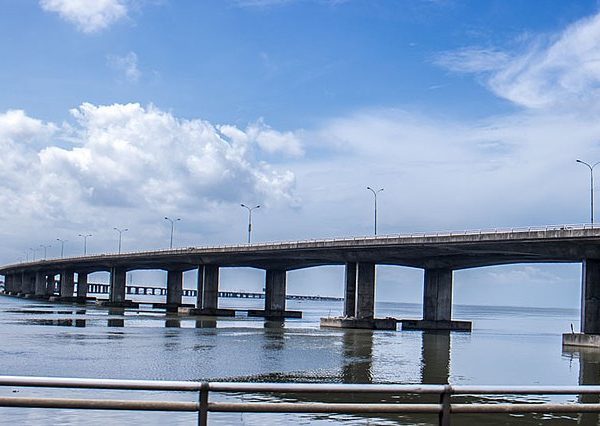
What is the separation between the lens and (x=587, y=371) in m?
49.0

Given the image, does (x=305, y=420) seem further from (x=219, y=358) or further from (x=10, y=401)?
(x=219, y=358)

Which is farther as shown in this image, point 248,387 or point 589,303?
point 589,303

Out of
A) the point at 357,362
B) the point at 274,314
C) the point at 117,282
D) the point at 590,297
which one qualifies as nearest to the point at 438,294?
the point at 590,297

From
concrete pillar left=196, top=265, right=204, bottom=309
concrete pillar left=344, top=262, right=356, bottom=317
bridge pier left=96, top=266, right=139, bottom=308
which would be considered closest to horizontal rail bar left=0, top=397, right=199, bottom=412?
concrete pillar left=344, top=262, right=356, bottom=317

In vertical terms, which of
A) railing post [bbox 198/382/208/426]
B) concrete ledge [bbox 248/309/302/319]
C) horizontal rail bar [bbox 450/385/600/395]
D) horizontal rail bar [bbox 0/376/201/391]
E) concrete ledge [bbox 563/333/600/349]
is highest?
horizontal rail bar [bbox 0/376/201/391]

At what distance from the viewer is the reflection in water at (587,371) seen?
78.9 ft

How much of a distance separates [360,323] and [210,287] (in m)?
42.6

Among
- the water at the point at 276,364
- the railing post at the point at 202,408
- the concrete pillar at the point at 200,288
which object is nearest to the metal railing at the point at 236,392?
the railing post at the point at 202,408

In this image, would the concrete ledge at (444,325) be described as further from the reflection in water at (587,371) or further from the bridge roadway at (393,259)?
the reflection in water at (587,371)

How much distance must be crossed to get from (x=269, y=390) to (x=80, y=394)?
18486mm

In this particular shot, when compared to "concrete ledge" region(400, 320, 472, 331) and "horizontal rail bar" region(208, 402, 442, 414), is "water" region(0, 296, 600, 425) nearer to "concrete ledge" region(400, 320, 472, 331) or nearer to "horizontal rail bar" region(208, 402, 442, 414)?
"horizontal rail bar" region(208, 402, 442, 414)

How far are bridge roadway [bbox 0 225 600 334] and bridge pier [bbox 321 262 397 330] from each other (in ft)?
0.42

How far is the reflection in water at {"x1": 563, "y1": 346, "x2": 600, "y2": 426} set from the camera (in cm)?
2404

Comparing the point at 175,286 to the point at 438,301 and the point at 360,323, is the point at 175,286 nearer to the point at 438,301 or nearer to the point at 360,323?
the point at 360,323
